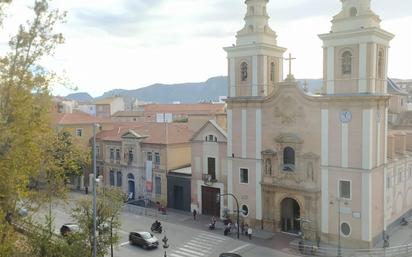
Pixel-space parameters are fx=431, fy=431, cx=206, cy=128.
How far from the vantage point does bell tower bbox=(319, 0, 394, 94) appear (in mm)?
34250

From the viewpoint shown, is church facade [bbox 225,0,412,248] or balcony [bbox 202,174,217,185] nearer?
church facade [bbox 225,0,412,248]

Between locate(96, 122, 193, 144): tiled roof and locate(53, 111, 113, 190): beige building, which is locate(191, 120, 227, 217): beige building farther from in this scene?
locate(53, 111, 113, 190): beige building

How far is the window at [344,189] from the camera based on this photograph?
35656 millimetres

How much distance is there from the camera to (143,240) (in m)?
36.0

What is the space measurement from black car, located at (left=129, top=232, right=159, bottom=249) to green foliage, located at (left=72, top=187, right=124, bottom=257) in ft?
19.8

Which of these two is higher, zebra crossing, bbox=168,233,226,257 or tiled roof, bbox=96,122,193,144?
tiled roof, bbox=96,122,193,144

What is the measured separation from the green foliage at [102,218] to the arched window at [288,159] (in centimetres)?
1578

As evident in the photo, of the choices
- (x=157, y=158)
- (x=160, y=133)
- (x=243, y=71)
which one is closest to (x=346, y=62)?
(x=243, y=71)

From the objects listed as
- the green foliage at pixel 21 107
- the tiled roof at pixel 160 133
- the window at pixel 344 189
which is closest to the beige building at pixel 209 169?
the tiled roof at pixel 160 133

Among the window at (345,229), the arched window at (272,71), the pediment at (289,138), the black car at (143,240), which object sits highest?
the arched window at (272,71)

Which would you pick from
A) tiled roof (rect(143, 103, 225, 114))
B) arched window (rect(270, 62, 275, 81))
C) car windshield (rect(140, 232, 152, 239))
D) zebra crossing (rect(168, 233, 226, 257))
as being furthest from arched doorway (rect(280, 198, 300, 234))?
tiled roof (rect(143, 103, 225, 114))

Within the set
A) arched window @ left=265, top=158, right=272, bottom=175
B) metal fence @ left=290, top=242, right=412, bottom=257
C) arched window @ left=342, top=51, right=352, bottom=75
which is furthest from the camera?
arched window @ left=265, top=158, right=272, bottom=175

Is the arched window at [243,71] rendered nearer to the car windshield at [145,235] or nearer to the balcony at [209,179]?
the balcony at [209,179]

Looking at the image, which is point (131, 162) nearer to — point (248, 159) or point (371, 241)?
point (248, 159)
